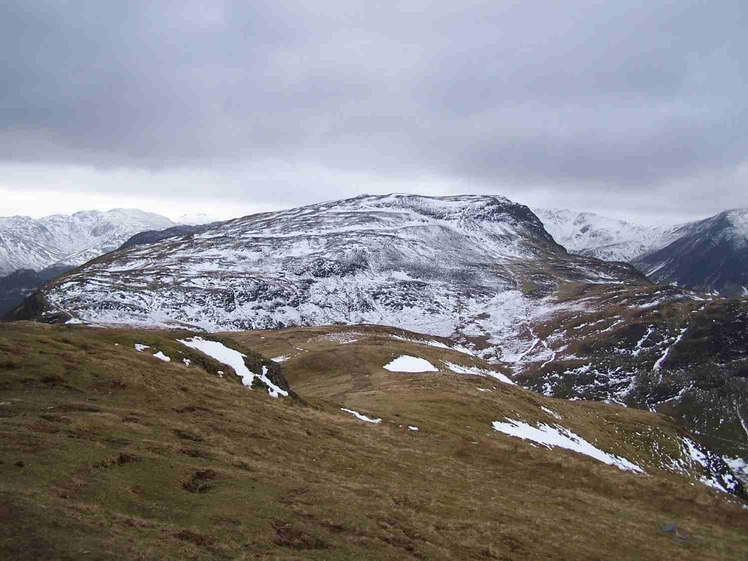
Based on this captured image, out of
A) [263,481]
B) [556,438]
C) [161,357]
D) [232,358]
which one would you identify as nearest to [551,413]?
[556,438]

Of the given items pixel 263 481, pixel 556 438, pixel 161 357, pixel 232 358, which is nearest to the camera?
pixel 263 481

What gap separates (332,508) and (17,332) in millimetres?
29105

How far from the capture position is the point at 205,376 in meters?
41.3

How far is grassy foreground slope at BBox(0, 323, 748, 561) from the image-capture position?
17812mm

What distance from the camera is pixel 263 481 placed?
2439 centimetres

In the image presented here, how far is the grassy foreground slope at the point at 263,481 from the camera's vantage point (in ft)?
58.4

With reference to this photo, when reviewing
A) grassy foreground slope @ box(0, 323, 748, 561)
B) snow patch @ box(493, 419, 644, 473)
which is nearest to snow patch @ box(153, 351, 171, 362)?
grassy foreground slope @ box(0, 323, 748, 561)

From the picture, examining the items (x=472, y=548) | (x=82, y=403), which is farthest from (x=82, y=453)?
(x=472, y=548)

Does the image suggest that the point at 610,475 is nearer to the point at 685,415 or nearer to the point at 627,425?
the point at 627,425

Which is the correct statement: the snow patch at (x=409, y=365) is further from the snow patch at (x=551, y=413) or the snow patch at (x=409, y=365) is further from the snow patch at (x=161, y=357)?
the snow patch at (x=161, y=357)

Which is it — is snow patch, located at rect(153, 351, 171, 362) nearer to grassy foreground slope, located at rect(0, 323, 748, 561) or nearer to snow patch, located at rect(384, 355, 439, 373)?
grassy foreground slope, located at rect(0, 323, 748, 561)

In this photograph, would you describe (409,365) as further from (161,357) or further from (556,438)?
(161,357)

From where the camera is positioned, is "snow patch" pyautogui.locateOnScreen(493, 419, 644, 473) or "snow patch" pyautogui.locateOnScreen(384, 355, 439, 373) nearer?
"snow patch" pyautogui.locateOnScreen(493, 419, 644, 473)

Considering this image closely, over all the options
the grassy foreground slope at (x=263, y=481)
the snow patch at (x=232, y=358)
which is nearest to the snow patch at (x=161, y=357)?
the grassy foreground slope at (x=263, y=481)
